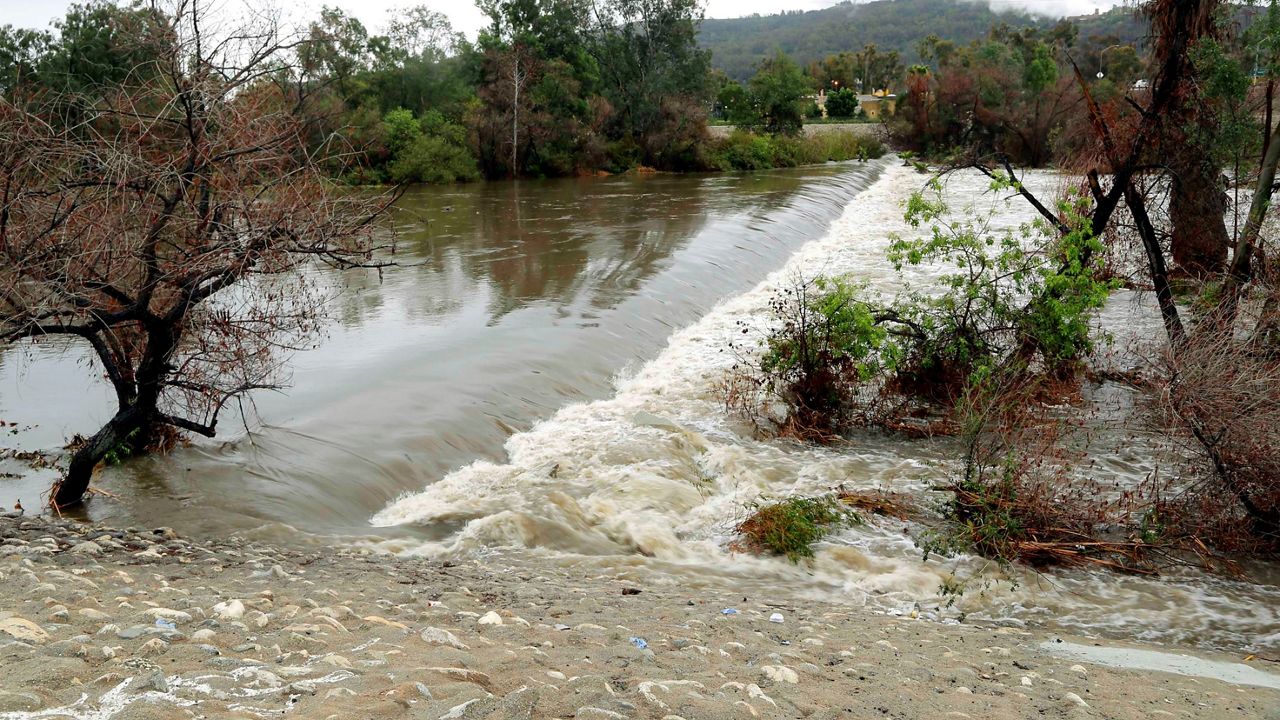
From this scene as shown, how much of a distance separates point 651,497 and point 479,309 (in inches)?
324

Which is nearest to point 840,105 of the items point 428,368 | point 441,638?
point 428,368

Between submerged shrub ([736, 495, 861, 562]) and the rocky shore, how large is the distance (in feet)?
3.45

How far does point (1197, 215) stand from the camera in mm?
13328

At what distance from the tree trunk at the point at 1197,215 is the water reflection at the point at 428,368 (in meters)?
7.76

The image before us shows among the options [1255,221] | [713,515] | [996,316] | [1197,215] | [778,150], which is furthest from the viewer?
[778,150]

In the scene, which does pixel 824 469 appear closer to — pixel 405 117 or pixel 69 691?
pixel 69 691

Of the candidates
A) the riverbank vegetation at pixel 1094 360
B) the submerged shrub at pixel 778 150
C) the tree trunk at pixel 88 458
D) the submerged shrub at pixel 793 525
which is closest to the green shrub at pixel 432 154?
the submerged shrub at pixel 778 150

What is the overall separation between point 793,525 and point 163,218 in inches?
233

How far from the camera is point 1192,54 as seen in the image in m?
11.7

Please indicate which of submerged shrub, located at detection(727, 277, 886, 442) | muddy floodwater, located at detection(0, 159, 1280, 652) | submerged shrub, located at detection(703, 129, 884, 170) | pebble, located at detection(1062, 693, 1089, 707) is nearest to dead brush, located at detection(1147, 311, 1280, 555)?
muddy floodwater, located at detection(0, 159, 1280, 652)

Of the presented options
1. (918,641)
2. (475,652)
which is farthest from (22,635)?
(918,641)

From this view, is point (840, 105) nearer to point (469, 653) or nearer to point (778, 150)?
point (778, 150)

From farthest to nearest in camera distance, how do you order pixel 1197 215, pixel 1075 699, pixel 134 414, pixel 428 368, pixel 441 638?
pixel 1197 215 → pixel 428 368 → pixel 134 414 → pixel 441 638 → pixel 1075 699

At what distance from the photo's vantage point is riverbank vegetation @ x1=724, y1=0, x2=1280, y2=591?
26.3 feet
